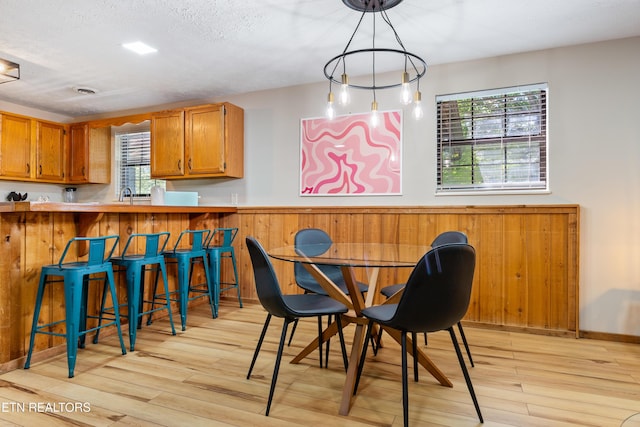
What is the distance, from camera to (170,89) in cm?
450

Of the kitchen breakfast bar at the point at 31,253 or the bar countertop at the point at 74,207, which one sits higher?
the bar countertop at the point at 74,207

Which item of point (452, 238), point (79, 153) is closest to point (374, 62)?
point (452, 238)

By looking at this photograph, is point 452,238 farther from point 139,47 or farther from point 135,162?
point 135,162

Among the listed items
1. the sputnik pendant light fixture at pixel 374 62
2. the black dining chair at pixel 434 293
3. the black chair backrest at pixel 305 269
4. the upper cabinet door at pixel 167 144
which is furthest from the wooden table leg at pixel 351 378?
the upper cabinet door at pixel 167 144

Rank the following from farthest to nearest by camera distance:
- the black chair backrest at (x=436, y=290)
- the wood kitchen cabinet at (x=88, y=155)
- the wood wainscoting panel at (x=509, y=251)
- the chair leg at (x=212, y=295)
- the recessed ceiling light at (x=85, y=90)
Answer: the wood kitchen cabinet at (x=88, y=155) < the recessed ceiling light at (x=85, y=90) < the chair leg at (x=212, y=295) < the wood wainscoting panel at (x=509, y=251) < the black chair backrest at (x=436, y=290)

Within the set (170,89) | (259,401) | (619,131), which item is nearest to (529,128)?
(619,131)

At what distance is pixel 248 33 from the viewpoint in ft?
10.2

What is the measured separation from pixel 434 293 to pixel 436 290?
0.05ft

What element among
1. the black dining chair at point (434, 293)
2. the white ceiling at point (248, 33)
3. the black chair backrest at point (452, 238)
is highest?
the white ceiling at point (248, 33)

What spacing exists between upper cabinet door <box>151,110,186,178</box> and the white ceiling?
0.50 metres

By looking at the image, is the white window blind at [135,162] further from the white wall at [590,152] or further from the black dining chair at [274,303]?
the black dining chair at [274,303]

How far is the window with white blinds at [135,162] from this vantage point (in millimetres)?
5305

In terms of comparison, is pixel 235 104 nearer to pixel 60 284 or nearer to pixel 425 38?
pixel 425 38

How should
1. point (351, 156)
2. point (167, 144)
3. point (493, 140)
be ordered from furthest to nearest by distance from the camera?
point (167, 144) → point (351, 156) → point (493, 140)
